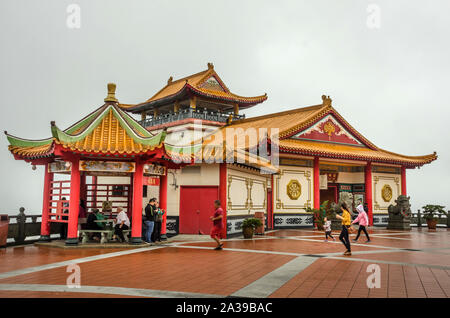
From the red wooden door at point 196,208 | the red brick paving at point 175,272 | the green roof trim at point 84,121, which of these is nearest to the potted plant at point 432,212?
the red wooden door at point 196,208

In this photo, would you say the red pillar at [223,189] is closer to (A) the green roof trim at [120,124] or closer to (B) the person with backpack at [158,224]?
(B) the person with backpack at [158,224]

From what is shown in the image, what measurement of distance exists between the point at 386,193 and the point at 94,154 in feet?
69.1

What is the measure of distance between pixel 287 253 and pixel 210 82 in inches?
867

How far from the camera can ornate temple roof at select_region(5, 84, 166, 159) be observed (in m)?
12.2

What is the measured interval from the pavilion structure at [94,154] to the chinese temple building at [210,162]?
0.03 meters

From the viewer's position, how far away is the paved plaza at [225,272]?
6.59 metres

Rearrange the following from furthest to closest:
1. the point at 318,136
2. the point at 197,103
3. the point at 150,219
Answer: the point at 197,103
the point at 318,136
the point at 150,219

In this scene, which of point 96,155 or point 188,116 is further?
point 188,116

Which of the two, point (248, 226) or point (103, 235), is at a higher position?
point (248, 226)

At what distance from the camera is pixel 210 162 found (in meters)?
16.2

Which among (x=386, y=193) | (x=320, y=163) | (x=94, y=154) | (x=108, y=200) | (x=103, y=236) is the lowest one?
(x=103, y=236)

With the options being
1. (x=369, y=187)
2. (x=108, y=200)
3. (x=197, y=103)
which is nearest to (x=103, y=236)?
(x=108, y=200)

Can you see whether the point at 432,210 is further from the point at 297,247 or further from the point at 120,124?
the point at 120,124
